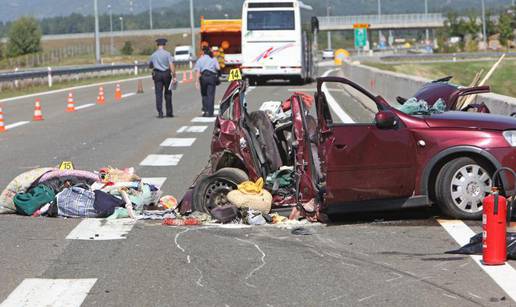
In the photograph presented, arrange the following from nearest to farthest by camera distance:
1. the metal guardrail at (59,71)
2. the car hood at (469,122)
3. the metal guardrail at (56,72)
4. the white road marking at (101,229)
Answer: the white road marking at (101,229) → the car hood at (469,122) → the metal guardrail at (56,72) → the metal guardrail at (59,71)

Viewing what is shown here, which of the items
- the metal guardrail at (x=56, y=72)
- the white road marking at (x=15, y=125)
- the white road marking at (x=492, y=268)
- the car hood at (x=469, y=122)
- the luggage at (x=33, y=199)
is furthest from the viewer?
the metal guardrail at (x=56, y=72)

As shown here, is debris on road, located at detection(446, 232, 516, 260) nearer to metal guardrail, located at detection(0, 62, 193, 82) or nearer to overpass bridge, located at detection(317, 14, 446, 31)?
metal guardrail, located at detection(0, 62, 193, 82)

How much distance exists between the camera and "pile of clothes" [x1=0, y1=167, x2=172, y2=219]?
10.6m

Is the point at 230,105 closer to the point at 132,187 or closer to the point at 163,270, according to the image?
the point at 132,187

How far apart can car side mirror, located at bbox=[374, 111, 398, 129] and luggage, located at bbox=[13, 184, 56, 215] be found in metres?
3.60

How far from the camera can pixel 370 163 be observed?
9.75 metres

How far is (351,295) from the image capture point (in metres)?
7.08

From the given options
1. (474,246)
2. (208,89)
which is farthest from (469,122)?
(208,89)

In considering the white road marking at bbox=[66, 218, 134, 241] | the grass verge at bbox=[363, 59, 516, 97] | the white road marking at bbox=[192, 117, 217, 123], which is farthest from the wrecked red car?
the grass verge at bbox=[363, 59, 516, 97]

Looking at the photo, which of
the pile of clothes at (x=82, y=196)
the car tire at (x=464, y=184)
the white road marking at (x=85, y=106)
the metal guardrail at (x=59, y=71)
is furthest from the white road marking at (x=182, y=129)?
the metal guardrail at (x=59, y=71)

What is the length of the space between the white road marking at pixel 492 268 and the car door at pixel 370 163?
1.98 feet

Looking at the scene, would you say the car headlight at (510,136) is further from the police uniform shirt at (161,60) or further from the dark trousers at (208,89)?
the police uniform shirt at (161,60)

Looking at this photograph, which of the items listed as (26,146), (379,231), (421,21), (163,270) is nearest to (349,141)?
(379,231)

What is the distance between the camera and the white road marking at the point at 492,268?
719cm
